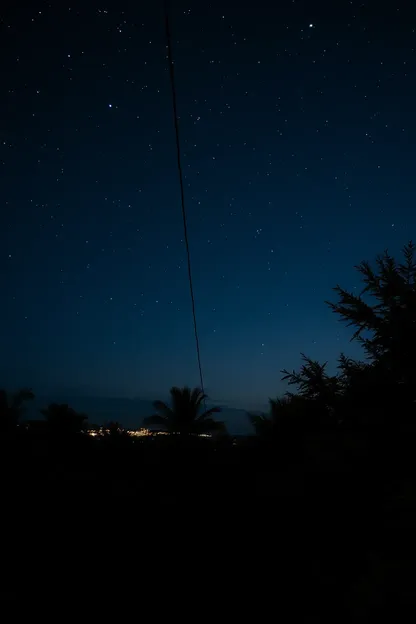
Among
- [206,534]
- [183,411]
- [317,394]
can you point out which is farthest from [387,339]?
[183,411]

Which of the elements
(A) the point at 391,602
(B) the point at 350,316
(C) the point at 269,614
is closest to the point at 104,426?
(C) the point at 269,614

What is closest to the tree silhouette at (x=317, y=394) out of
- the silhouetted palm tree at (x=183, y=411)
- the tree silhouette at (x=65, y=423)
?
the tree silhouette at (x=65, y=423)

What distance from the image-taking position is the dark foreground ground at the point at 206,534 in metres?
1.79

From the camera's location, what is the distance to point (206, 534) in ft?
6.89

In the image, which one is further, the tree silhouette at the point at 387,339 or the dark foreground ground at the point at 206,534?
the tree silhouette at the point at 387,339

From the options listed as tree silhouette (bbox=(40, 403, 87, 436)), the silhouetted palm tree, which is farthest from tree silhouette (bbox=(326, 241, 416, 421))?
the silhouetted palm tree

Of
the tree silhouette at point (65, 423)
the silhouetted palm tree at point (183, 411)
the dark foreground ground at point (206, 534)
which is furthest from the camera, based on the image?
the silhouetted palm tree at point (183, 411)

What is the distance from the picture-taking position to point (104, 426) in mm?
2943

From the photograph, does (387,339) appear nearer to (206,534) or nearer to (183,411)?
(206,534)

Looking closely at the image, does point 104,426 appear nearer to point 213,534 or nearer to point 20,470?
point 20,470

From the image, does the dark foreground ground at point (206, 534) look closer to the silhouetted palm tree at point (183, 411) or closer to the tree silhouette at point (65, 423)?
the tree silhouette at point (65, 423)

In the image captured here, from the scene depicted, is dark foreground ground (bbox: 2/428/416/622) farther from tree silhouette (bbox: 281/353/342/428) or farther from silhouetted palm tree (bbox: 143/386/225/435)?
Answer: silhouetted palm tree (bbox: 143/386/225/435)

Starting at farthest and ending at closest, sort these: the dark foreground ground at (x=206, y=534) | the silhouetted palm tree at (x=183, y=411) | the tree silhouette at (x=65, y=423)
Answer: the silhouetted palm tree at (x=183, y=411), the tree silhouette at (x=65, y=423), the dark foreground ground at (x=206, y=534)

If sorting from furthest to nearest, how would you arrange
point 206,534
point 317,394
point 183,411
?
point 183,411, point 317,394, point 206,534
